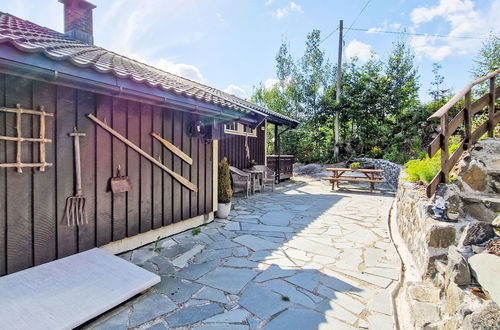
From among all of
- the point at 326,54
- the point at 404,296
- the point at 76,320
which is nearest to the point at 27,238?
the point at 76,320

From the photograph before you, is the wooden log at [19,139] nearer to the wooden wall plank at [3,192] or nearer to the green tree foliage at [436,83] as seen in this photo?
the wooden wall plank at [3,192]

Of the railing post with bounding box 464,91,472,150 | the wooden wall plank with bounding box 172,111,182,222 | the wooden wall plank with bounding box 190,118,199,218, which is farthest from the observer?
the wooden wall plank with bounding box 190,118,199,218

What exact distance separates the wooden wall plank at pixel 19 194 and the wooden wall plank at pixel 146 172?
1.22 metres

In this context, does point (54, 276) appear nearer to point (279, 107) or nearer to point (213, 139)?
point (213, 139)

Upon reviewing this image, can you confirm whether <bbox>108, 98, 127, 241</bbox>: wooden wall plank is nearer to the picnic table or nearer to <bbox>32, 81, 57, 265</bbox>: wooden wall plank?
<bbox>32, 81, 57, 265</bbox>: wooden wall plank

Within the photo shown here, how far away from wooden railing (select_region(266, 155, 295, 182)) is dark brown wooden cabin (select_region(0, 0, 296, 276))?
5873 millimetres

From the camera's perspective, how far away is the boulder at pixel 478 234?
199 cm

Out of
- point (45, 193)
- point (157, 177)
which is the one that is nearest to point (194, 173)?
point (157, 177)

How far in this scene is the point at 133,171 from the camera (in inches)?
131

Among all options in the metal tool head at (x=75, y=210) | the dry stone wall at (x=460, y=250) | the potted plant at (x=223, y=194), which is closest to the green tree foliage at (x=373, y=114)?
the dry stone wall at (x=460, y=250)

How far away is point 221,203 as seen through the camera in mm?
4930

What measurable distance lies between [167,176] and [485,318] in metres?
3.52

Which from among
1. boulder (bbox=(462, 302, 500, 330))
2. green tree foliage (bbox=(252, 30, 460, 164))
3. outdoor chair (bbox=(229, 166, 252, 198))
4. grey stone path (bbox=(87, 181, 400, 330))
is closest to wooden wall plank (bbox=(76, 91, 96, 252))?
grey stone path (bbox=(87, 181, 400, 330))

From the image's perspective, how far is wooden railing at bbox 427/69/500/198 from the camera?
2889 millimetres
